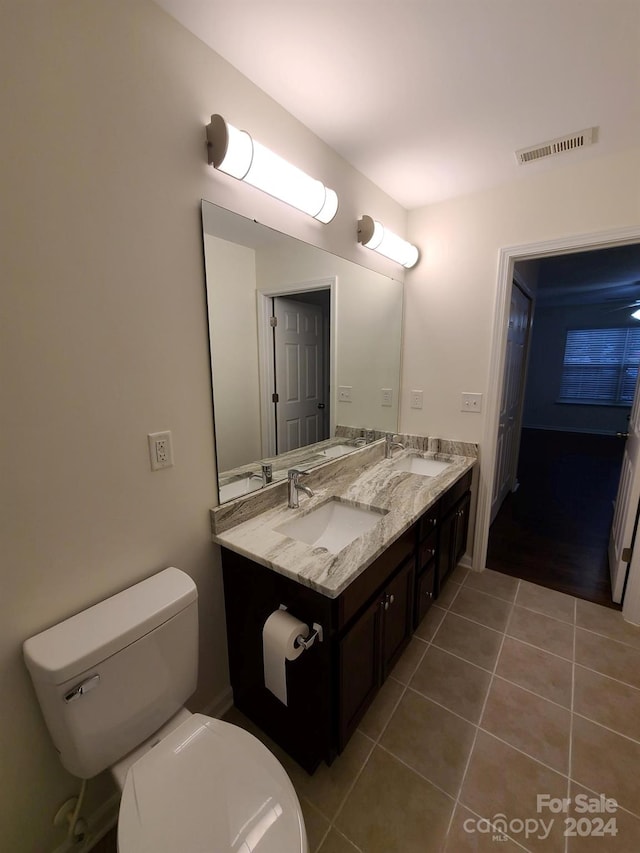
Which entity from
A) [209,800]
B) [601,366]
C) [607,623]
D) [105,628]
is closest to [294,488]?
[105,628]

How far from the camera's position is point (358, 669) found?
1.29m

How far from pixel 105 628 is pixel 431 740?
1289 mm

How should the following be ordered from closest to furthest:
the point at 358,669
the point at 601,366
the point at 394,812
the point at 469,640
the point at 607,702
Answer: the point at 394,812
the point at 358,669
the point at 607,702
the point at 469,640
the point at 601,366

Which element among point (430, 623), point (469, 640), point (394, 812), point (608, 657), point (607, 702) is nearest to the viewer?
point (394, 812)

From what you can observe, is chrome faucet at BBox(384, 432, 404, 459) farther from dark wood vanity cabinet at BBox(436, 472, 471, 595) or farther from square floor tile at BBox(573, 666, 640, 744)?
square floor tile at BBox(573, 666, 640, 744)

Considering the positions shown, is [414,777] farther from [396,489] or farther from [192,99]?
[192,99]

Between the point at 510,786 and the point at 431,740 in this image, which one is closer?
the point at 510,786

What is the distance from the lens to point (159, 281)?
43.3 inches

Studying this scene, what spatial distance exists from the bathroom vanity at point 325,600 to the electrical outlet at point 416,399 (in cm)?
80

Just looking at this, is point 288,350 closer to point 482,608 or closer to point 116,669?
point 116,669

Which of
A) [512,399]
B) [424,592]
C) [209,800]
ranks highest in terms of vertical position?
[512,399]

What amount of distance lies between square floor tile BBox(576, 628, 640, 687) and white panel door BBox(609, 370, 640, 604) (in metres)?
0.39

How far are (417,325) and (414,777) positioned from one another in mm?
2253

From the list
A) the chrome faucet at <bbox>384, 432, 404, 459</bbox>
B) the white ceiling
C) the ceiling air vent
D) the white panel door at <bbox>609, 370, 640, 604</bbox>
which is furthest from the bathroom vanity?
the ceiling air vent
